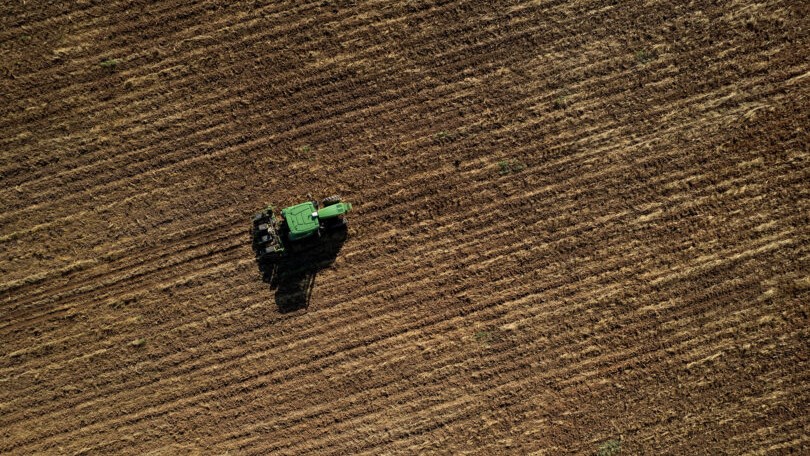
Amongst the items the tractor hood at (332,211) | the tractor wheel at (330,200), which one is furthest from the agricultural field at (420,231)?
the tractor hood at (332,211)

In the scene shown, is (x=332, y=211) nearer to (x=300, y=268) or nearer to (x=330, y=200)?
(x=330, y=200)

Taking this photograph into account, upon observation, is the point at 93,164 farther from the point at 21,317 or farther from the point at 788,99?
the point at 788,99

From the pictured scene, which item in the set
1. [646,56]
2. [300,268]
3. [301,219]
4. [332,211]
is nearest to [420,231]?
[332,211]

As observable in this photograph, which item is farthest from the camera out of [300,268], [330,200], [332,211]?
[300,268]

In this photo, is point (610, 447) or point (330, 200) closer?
point (330, 200)

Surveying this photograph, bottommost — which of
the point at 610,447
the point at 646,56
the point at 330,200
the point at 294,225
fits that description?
the point at 610,447

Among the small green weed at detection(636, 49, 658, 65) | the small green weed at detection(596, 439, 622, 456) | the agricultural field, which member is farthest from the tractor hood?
the small green weed at detection(596, 439, 622, 456)

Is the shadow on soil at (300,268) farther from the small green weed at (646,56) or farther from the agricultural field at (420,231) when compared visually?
the small green weed at (646,56)
